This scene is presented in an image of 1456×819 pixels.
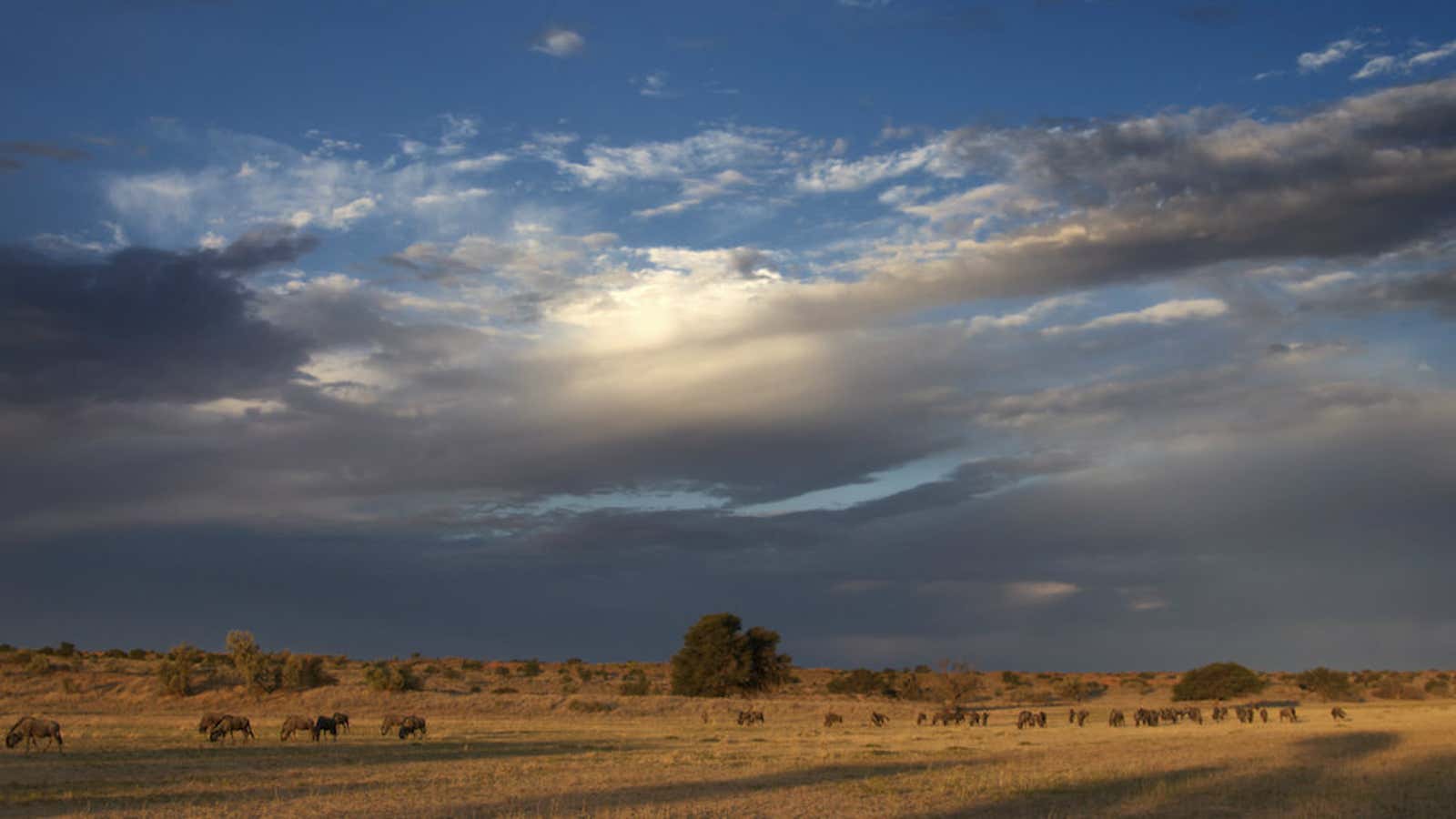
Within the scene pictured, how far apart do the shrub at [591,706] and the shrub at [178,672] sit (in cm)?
1941

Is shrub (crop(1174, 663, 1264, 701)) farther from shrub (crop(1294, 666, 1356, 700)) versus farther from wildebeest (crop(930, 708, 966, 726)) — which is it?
wildebeest (crop(930, 708, 966, 726))

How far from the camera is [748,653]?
3034 inches

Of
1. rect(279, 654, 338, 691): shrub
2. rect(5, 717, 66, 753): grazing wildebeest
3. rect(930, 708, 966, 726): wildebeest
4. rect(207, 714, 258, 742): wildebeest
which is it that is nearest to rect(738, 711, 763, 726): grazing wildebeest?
rect(930, 708, 966, 726): wildebeest

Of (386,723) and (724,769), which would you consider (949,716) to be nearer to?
(386,723)

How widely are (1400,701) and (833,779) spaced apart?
74.7 m

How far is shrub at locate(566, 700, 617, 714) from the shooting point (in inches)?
2372

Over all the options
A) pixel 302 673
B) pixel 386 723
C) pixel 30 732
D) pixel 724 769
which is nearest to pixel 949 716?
pixel 386 723

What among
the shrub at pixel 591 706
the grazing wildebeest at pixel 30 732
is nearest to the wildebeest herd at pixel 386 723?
the grazing wildebeest at pixel 30 732

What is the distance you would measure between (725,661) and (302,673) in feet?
84.0

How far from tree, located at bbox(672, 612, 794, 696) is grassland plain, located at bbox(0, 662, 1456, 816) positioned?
18.3 meters

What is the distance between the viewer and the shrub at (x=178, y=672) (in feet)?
201

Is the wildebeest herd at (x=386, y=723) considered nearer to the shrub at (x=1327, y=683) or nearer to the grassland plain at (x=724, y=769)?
the grassland plain at (x=724, y=769)

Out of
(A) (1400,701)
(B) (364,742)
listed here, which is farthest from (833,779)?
(A) (1400,701)

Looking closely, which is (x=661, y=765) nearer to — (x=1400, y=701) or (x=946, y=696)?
(x=946, y=696)
